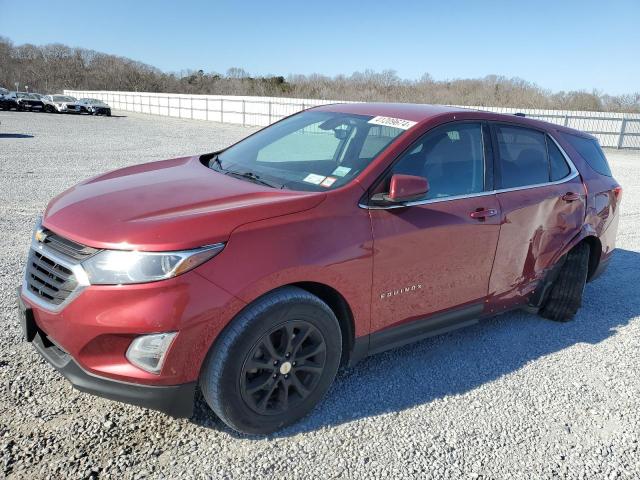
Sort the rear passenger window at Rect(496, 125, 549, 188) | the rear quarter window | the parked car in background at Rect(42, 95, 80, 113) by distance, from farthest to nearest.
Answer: the parked car in background at Rect(42, 95, 80, 113) < the rear quarter window < the rear passenger window at Rect(496, 125, 549, 188)

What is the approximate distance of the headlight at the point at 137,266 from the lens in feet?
7.34

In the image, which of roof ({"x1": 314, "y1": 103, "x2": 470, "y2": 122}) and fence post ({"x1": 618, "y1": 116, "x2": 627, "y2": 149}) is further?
fence post ({"x1": 618, "y1": 116, "x2": 627, "y2": 149})

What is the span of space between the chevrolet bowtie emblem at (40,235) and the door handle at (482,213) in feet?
8.25

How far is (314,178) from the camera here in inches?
120

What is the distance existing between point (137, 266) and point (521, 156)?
294 cm

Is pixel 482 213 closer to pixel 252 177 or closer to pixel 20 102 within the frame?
pixel 252 177

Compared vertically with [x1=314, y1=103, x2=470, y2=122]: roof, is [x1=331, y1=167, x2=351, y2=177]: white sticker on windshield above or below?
below

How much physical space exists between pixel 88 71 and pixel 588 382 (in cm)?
10431

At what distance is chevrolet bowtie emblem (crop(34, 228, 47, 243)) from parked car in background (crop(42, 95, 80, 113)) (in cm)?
3851

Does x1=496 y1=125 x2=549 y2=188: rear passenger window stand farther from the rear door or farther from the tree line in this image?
the tree line

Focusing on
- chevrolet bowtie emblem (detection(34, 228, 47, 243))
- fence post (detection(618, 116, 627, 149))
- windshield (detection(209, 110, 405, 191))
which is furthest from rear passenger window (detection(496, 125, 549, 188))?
fence post (detection(618, 116, 627, 149))

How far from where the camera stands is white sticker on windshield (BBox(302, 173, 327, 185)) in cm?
300

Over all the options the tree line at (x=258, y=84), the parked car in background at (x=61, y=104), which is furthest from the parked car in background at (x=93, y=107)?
the tree line at (x=258, y=84)

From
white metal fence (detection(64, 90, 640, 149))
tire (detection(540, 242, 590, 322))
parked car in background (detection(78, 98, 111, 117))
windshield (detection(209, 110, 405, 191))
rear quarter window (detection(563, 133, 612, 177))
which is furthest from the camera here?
parked car in background (detection(78, 98, 111, 117))
